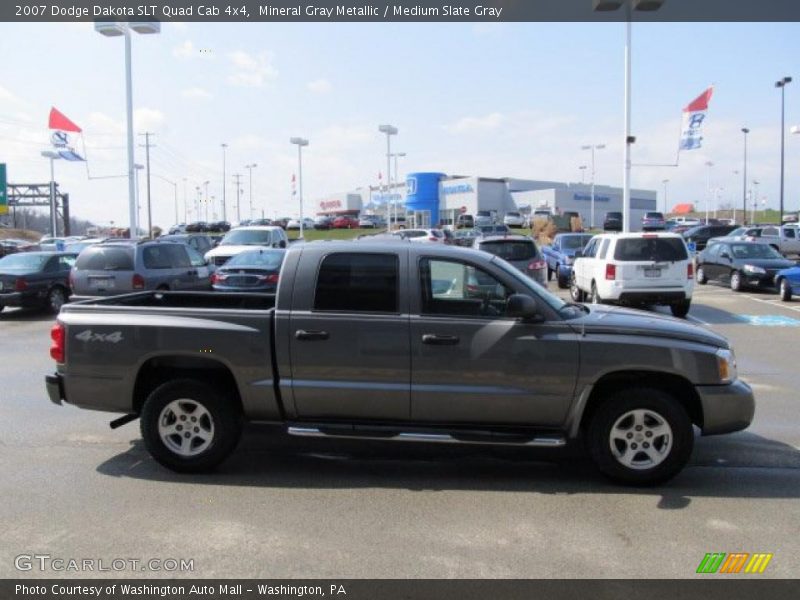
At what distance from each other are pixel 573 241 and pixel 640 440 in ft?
67.9

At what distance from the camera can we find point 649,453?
5414 millimetres

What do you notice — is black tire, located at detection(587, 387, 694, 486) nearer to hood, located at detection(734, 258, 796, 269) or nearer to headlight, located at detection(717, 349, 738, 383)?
headlight, located at detection(717, 349, 738, 383)

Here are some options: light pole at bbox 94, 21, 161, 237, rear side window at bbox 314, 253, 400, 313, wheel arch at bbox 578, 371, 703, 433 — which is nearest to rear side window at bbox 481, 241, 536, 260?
wheel arch at bbox 578, 371, 703, 433

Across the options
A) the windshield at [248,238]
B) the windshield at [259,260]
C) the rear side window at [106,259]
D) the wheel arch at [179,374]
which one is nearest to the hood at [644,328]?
the wheel arch at [179,374]

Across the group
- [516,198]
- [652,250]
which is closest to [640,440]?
[652,250]

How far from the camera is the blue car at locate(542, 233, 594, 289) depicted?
912 inches

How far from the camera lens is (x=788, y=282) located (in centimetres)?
1872

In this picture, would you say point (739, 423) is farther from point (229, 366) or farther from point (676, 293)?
point (676, 293)

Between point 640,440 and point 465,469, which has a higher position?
point 640,440

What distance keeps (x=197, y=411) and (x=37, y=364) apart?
20.9 ft

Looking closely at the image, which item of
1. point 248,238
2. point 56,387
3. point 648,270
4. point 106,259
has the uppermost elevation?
point 248,238

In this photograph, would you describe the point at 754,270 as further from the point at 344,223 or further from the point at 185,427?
the point at 344,223
